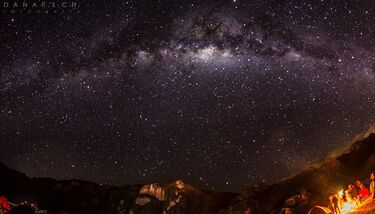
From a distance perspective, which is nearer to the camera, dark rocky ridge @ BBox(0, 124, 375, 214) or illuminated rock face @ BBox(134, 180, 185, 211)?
dark rocky ridge @ BBox(0, 124, 375, 214)

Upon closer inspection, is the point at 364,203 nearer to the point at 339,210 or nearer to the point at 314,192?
the point at 339,210

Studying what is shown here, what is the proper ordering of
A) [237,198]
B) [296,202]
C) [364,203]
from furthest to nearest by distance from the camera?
[237,198] → [296,202] → [364,203]

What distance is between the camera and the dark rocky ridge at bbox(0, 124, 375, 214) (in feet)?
193

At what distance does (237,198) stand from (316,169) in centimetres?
1570

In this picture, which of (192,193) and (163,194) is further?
(192,193)

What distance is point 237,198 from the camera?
71.5 metres

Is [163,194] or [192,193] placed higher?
[163,194]

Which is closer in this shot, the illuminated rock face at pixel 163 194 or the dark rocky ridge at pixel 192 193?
the dark rocky ridge at pixel 192 193

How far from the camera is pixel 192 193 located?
244ft

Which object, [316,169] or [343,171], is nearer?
[343,171]

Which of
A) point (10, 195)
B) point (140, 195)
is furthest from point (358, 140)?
point (10, 195)

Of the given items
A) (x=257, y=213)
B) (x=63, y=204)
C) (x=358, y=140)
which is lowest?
(x=257, y=213)

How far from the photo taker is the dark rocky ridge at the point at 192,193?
58922 mm

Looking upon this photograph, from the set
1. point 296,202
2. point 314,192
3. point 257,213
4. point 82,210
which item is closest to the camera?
point 296,202
